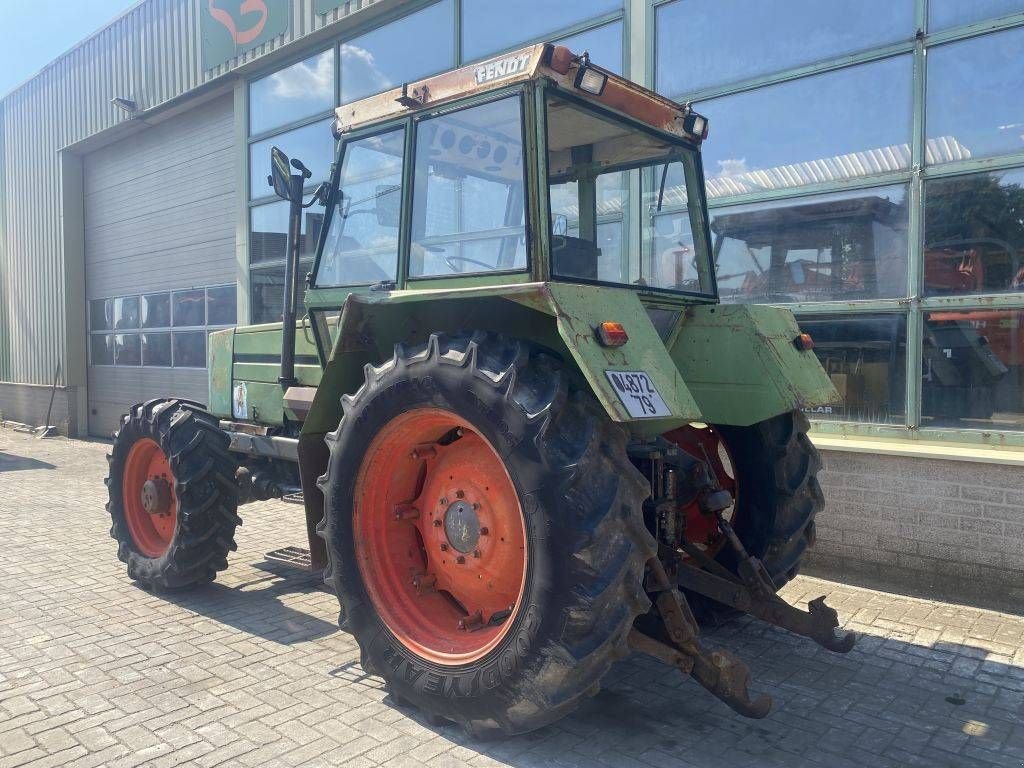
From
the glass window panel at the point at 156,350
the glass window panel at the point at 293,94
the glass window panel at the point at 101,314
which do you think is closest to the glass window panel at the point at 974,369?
the glass window panel at the point at 293,94

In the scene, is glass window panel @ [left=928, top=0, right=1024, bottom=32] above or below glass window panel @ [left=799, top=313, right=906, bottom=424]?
above

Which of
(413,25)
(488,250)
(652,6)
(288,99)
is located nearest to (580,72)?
(488,250)

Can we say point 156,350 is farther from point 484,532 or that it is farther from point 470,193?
point 484,532

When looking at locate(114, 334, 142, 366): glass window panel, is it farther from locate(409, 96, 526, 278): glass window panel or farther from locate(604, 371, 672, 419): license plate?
locate(604, 371, 672, 419): license plate

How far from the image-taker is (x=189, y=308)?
12.6 m

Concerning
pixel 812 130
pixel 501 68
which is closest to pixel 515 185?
pixel 501 68

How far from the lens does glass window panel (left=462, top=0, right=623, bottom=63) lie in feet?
23.1

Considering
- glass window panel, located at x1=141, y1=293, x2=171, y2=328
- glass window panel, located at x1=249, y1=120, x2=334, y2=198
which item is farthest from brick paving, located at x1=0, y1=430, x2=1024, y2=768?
glass window panel, located at x1=141, y1=293, x2=171, y2=328

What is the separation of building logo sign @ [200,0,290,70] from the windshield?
745 centimetres

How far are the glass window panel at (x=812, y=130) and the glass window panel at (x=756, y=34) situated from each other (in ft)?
0.56

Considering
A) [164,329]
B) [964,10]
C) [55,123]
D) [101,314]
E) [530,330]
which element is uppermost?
[55,123]

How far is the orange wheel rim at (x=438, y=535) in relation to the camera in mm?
3246

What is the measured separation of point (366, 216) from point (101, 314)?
12.7 metres

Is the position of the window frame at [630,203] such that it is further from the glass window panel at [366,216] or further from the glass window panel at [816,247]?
the glass window panel at [816,247]
